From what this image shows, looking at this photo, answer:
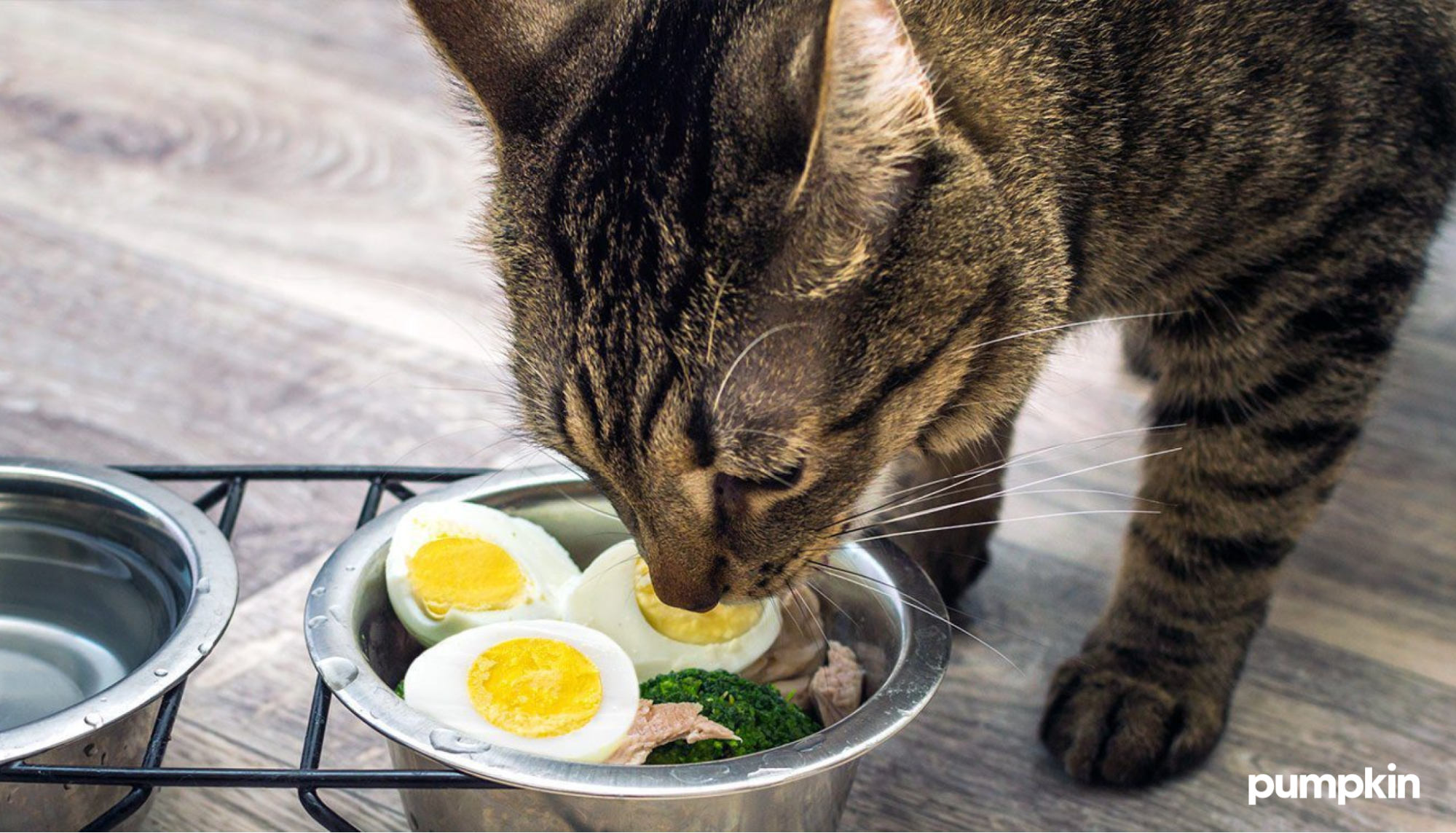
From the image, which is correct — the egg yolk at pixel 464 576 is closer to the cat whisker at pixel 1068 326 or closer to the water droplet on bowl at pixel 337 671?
the water droplet on bowl at pixel 337 671

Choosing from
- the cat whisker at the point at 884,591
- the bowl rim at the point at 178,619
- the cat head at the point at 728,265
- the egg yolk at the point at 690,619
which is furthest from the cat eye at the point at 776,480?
the bowl rim at the point at 178,619

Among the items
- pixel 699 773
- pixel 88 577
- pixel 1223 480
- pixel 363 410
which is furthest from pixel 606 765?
pixel 363 410

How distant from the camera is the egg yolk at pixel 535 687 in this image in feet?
3.37

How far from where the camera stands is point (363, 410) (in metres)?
1.76

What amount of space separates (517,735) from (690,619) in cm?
22

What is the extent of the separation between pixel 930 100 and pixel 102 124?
200 centimetres

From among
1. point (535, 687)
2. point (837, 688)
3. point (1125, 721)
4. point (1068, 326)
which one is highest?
point (1068, 326)

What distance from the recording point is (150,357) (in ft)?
5.98

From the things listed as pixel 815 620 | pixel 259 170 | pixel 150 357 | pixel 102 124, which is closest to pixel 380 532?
pixel 815 620

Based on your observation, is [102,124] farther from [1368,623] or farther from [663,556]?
[1368,623]

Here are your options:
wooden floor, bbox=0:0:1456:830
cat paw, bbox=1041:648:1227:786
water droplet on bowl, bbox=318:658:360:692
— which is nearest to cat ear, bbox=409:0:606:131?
wooden floor, bbox=0:0:1456:830

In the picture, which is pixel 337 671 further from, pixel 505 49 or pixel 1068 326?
pixel 1068 326

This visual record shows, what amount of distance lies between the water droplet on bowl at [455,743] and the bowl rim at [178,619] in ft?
0.66

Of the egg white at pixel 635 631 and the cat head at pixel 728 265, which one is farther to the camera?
the egg white at pixel 635 631
